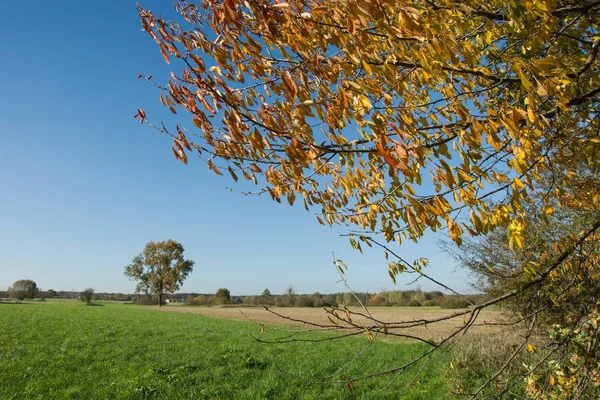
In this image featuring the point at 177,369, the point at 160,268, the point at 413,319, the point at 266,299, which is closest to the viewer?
the point at 413,319

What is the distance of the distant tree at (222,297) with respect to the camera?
274 feet

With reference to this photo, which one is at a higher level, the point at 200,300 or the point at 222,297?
the point at 222,297

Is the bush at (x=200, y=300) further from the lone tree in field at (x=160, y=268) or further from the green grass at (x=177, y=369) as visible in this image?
the green grass at (x=177, y=369)

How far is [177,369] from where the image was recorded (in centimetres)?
1084

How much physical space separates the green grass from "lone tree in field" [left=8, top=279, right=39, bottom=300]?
85.6 m

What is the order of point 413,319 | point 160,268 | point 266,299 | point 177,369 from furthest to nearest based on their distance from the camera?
point 160,268
point 266,299
point 177,369
point 413,319

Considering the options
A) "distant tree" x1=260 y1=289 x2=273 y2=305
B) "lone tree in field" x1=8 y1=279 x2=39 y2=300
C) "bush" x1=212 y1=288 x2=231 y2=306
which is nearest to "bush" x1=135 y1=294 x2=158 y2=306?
"bush" x1=212 y1=288 x2=231 y2=306

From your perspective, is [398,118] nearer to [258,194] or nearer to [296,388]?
[258,194]

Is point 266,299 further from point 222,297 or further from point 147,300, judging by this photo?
point 147,300

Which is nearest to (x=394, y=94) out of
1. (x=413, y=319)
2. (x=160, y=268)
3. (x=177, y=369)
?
(x=413, y=319)

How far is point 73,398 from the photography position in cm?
801

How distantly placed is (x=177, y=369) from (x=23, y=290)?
335 feet

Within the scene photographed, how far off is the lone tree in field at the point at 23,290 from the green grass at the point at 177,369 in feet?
281

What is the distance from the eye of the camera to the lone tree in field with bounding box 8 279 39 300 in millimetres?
83188
